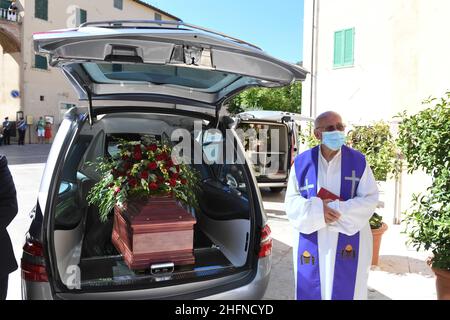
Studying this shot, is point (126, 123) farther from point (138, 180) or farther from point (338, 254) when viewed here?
point (338, 254)

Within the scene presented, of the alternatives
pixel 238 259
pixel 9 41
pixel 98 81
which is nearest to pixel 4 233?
pixel 98 81

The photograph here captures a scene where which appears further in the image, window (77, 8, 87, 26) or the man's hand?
window (77, 8, 87, 26)

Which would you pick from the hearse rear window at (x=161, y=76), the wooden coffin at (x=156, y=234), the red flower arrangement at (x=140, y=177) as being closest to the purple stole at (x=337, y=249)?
the wooden coffin at (x=156, y=234)

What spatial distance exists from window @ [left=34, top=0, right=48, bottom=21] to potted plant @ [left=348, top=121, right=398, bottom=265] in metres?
24.2

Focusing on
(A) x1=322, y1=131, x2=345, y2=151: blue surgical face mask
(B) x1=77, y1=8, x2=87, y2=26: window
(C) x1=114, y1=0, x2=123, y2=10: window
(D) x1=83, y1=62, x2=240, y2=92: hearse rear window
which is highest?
(C) x1=114, y1=0, x2=123, y2=10: window

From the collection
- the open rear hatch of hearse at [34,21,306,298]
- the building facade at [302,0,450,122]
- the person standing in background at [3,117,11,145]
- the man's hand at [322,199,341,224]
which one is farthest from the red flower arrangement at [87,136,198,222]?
the person standing in background at [3,117,11,145]

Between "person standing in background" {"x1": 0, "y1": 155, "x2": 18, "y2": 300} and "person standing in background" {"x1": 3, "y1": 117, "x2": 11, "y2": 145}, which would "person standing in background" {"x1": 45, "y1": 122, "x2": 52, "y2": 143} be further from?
"person standing in background" {"x1": 0, "y1": 155, "x2": 18, "y2": 300}

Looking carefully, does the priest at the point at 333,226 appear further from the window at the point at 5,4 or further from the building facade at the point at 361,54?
the window at the point at 5,4

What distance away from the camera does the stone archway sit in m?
22.0

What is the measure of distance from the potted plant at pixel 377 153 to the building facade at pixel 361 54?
1.59 meters

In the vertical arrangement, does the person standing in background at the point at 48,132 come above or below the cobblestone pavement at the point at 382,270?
above

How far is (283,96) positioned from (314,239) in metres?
29.8

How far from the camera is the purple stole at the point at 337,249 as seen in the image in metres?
2.45

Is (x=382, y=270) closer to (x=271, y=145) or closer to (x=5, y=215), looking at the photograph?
(x=5, y=215)
